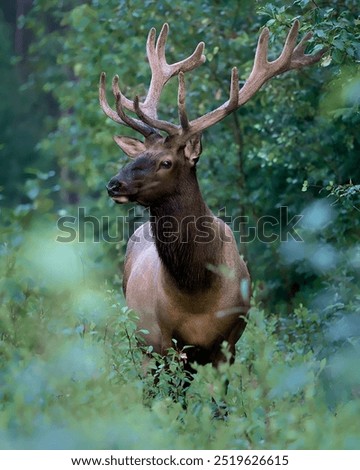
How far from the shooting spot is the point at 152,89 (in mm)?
8414

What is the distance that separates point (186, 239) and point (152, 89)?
58.7 inches

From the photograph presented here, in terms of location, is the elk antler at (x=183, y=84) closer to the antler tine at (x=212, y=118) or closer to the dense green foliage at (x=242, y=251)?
the antler tine at (x=212, y=118)

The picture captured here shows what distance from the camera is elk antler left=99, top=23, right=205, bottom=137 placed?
7625mm

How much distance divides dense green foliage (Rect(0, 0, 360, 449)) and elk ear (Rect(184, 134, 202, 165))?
86cm

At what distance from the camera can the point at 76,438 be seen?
13.4ft

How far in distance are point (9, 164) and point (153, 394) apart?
1804cm

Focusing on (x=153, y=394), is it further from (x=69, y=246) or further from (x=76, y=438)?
(x=76, y=438)

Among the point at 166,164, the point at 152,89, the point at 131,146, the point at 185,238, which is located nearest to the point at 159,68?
the point at 152,89

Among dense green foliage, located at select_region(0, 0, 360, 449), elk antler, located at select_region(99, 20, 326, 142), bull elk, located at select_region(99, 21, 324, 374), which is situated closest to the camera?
dense green foliage, located at select_region(0, 0, 360, 449)

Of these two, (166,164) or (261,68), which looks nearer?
(166,164)

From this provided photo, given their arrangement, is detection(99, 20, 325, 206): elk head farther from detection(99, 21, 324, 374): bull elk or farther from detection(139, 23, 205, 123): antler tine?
detection(139, 23, 205, 123): antler tine

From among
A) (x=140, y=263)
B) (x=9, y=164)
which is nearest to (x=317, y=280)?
(x=140, y=263)

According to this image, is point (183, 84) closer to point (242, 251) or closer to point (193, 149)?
point (193, 149)

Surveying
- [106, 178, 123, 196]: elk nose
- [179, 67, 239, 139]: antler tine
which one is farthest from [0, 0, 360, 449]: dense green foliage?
[179, 67, 239, 139]: antler tine
